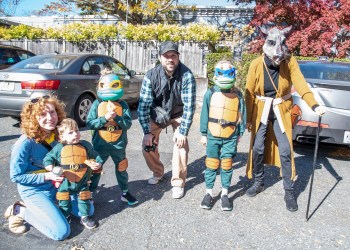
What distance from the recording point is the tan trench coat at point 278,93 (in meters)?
3.46

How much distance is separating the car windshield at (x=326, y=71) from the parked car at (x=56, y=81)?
162 inches

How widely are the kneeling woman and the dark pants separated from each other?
2133 mm

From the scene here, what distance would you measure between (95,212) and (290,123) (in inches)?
90.0

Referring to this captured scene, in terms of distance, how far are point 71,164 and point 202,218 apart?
53.8 inches

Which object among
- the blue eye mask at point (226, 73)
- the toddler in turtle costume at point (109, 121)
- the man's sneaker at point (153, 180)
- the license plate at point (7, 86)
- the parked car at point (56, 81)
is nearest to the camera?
the toddler in turtle costume at point (109, 121)

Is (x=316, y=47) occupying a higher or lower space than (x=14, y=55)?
higher

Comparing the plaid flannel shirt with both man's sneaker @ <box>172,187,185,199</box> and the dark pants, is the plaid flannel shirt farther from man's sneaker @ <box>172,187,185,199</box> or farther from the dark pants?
the dark pants

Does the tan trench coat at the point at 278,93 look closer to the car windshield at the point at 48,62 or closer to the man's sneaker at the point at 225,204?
the man's sneaker at the point at 225,204

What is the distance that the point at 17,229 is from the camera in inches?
114

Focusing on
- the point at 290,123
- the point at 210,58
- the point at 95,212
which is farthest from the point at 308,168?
the point at 210,58

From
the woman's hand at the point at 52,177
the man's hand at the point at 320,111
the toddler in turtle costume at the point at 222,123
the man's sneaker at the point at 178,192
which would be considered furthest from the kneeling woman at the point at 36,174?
the man's hand at the point at 320,111

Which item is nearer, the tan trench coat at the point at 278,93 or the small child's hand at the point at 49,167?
the small child's hand at the point at 49,167

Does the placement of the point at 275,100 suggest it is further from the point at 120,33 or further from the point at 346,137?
the point at 120,33

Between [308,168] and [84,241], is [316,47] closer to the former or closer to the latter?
[308,168]
